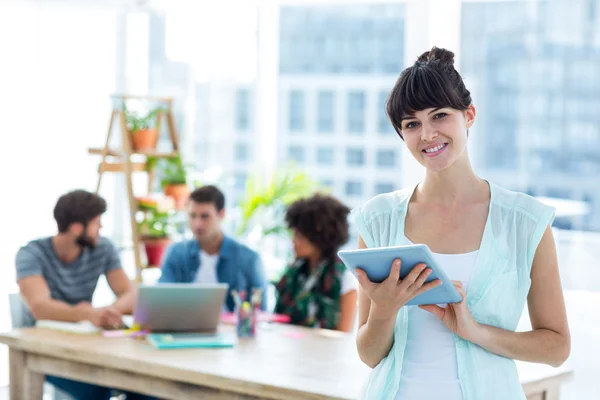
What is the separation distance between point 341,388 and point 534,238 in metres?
1.10

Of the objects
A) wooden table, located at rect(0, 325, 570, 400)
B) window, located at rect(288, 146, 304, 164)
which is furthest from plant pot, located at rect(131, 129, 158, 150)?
wooden table, located at rect(0, 325, 570, 400)

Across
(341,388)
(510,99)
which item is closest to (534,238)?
(341,388)

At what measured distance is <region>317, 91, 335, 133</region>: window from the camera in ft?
18.8

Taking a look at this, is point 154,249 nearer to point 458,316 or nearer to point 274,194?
point 274,194

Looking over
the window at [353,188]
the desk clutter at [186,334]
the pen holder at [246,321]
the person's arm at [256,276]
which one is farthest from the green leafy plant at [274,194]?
the pen holder at [246,321]

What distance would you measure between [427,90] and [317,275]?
2.23m

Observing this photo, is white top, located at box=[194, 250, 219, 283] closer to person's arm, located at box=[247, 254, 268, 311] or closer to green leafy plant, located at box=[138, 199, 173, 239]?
person's arm, located at box=[247, 254, 268, 311]

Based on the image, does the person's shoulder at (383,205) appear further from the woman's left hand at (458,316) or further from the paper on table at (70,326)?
the paper on table at (70,326)

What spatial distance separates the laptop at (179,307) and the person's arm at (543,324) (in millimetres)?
1807

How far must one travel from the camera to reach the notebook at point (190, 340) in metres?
3.31

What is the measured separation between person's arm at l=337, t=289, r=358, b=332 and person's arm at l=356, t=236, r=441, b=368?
1.98m

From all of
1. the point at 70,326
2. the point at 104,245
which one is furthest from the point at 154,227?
the point at 70,326

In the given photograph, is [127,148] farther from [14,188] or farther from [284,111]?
[284,111]

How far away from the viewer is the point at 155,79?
6133 millimetres
